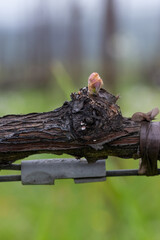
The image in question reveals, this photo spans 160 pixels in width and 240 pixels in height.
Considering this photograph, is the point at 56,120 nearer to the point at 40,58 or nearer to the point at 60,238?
the point at 60,238

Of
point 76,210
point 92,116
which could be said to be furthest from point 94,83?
point 76,210

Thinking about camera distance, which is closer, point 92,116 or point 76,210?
point 92,116

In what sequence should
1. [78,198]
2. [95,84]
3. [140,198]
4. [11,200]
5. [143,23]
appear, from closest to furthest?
[95,84], [78,198], [140,198], [11,200], [143,23]

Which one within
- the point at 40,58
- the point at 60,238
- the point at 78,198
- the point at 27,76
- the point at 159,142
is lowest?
the point at 60,238

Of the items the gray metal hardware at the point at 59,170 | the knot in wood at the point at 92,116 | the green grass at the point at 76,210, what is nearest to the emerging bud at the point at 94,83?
the knot in wood at the point at 92,116

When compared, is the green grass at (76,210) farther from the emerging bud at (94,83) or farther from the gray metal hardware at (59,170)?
the emerging bud at (94,83)

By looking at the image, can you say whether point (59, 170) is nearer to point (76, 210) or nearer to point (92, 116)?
point (92, 116)

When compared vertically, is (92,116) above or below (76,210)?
above

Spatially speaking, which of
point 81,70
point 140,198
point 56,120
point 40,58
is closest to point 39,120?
point 56,120
